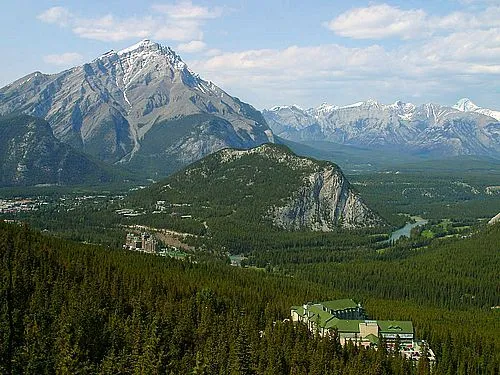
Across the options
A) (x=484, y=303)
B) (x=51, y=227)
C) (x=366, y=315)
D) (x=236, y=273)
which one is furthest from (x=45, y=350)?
(x=51, y=227)

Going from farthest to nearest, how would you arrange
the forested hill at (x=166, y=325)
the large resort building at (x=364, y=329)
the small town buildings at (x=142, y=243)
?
the small town buildings at (x=142, y=243), the large resort building at (x=364, y=329), the forested hill at (x=166, y=325)

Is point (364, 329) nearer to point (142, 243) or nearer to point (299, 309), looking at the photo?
point (299, 309)

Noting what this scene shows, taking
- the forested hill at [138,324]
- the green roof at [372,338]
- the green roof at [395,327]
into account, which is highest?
the forested hill at [138,324]

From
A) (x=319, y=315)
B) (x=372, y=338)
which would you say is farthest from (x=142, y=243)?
(x=372, y=338)

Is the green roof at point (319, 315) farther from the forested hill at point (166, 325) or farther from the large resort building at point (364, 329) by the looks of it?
the forested hill at point (166, 325)

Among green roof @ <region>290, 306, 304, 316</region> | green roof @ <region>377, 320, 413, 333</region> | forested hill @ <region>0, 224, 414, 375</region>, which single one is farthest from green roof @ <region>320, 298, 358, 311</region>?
green roof @ <region>377, 320, 413, 333</region>

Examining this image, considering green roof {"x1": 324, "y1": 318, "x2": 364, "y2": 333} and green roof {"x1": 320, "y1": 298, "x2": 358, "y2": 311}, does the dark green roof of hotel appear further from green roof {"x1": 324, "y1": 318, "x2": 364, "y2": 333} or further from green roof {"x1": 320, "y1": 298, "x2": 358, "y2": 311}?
green roof {"x1": 320, "y1": 298, "x2": 358, "y2": 311}

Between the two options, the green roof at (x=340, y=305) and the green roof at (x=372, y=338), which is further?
the green roof at (x=340, y=305)

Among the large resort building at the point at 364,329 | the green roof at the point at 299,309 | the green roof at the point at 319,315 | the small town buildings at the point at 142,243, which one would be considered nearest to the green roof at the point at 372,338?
the large resort building at the point at 364,329

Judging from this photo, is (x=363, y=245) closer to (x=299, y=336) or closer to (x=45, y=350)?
(x=299, y=336)
